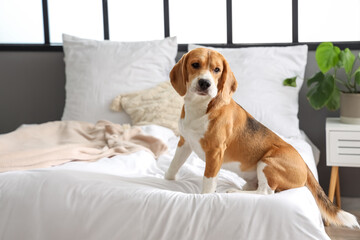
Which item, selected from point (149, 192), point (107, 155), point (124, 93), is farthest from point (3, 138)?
point (149, 192)

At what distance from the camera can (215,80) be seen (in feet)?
5.12

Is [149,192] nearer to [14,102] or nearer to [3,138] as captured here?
[3,138]

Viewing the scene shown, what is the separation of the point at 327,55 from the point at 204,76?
57.0 inches

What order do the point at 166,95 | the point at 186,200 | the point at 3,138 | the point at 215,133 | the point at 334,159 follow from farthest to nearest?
the point at 166,95, the point at 334,159, the point at 3,138, the point at 215,133, the point at 186,200

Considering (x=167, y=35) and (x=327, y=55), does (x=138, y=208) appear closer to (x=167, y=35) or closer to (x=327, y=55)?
(x=327, y=55)

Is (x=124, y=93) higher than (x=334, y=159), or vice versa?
(x=124, y=93)

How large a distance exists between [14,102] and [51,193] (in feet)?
7.47

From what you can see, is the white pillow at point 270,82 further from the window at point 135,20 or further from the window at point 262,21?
the window at point 135,20

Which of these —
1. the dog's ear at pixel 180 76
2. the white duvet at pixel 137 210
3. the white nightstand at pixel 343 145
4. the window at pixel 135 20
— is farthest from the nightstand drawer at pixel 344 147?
the window at pixel 135 20

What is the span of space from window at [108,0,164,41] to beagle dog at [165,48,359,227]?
201 centimetres

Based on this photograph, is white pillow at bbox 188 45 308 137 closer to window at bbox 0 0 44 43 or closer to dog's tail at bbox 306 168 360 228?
dog's tail at bbox 306 168 360 228

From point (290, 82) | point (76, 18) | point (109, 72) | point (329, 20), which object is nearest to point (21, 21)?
point (76, 18)

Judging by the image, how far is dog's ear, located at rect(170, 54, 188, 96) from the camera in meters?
1.61

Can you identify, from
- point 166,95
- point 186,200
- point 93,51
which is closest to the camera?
point 186,200
